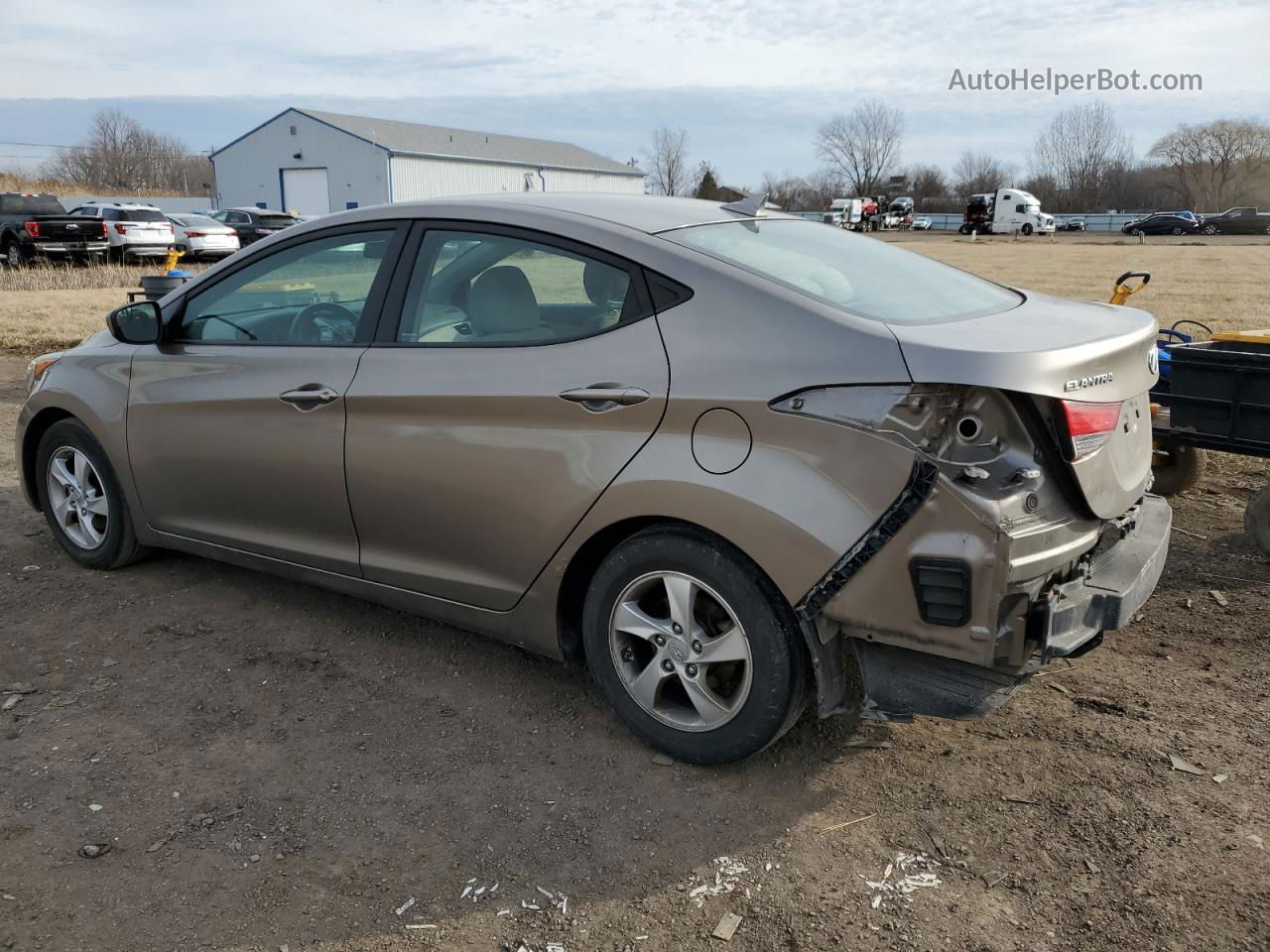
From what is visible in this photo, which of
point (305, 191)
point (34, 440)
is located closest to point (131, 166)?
point (305, 191)

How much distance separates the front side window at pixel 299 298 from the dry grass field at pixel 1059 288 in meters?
7.59

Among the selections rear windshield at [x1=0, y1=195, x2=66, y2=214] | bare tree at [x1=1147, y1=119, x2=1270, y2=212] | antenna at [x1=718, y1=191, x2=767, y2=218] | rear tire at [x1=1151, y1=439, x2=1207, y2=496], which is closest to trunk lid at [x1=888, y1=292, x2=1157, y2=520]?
antenna at [x1=718, y1=191, x2=767, y2=218]

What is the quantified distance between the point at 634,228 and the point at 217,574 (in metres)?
2.81

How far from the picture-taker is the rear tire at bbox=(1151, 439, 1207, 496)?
19.6 ft

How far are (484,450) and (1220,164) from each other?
9962 cm

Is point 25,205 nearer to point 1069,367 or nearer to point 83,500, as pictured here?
point 83,500

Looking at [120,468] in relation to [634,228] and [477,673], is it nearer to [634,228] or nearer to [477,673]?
[477,673]

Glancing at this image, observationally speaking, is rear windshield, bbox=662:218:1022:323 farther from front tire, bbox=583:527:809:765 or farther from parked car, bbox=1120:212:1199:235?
parked car, bbox=1120:212:1199:235

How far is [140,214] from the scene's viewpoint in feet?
94.7

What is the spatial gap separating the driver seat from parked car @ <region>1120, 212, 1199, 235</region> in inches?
2451

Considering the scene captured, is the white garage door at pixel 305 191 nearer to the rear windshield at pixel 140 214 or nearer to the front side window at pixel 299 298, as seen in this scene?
the rear windshield at pixel 140 214

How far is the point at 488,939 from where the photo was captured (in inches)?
102

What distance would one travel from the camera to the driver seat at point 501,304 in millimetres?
3580

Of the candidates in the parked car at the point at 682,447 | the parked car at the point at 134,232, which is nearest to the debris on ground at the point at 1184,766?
the parked car at the point at 682,447
